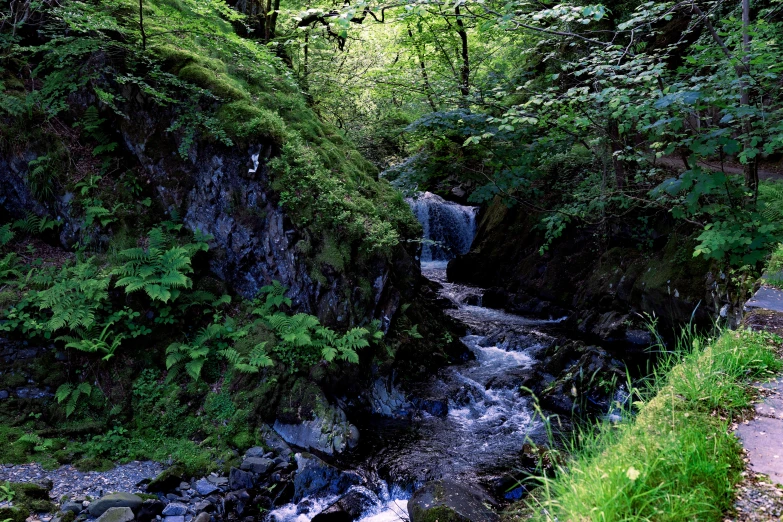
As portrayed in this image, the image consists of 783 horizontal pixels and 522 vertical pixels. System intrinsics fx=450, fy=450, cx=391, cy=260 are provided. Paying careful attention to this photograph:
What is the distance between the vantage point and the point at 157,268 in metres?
7.47

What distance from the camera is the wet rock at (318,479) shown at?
19.8ft

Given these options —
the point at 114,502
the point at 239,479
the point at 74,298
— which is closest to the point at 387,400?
the point at 239,479

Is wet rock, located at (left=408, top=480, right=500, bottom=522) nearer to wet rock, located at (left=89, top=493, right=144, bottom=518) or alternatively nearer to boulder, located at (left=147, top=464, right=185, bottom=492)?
boulder, located at (left=147, top=464, right=185, bottom=492)

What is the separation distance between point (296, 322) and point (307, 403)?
136cm

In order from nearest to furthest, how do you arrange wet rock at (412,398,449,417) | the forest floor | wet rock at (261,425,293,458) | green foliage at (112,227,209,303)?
the forest floor, wet rock at (261,425,293,458), green foliage at (112,227,209,303), wet rock at (412,398,449,417)

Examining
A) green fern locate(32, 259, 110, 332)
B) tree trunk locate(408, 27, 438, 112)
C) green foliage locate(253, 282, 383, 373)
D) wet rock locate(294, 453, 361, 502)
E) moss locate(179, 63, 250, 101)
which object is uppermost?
tree trunk locate(408, 27, 438, 112)

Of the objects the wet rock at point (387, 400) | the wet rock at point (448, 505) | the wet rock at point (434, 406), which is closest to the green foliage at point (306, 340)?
the wet rock at point (387, 400)

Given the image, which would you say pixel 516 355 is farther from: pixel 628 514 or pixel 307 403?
pixel 628 514

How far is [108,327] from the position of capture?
720cm

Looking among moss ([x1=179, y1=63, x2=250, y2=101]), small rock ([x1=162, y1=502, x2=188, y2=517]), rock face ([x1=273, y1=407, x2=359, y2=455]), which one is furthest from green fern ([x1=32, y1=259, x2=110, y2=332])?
moss ([x1=179, y1=63, x2=250, y2=101])

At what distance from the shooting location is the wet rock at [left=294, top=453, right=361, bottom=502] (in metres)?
6.04

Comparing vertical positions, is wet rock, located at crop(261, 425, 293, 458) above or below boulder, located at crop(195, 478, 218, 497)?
above

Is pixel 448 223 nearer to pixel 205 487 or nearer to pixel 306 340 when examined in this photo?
pixel 306 340

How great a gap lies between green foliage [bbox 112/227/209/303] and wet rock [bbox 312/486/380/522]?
3929mm
